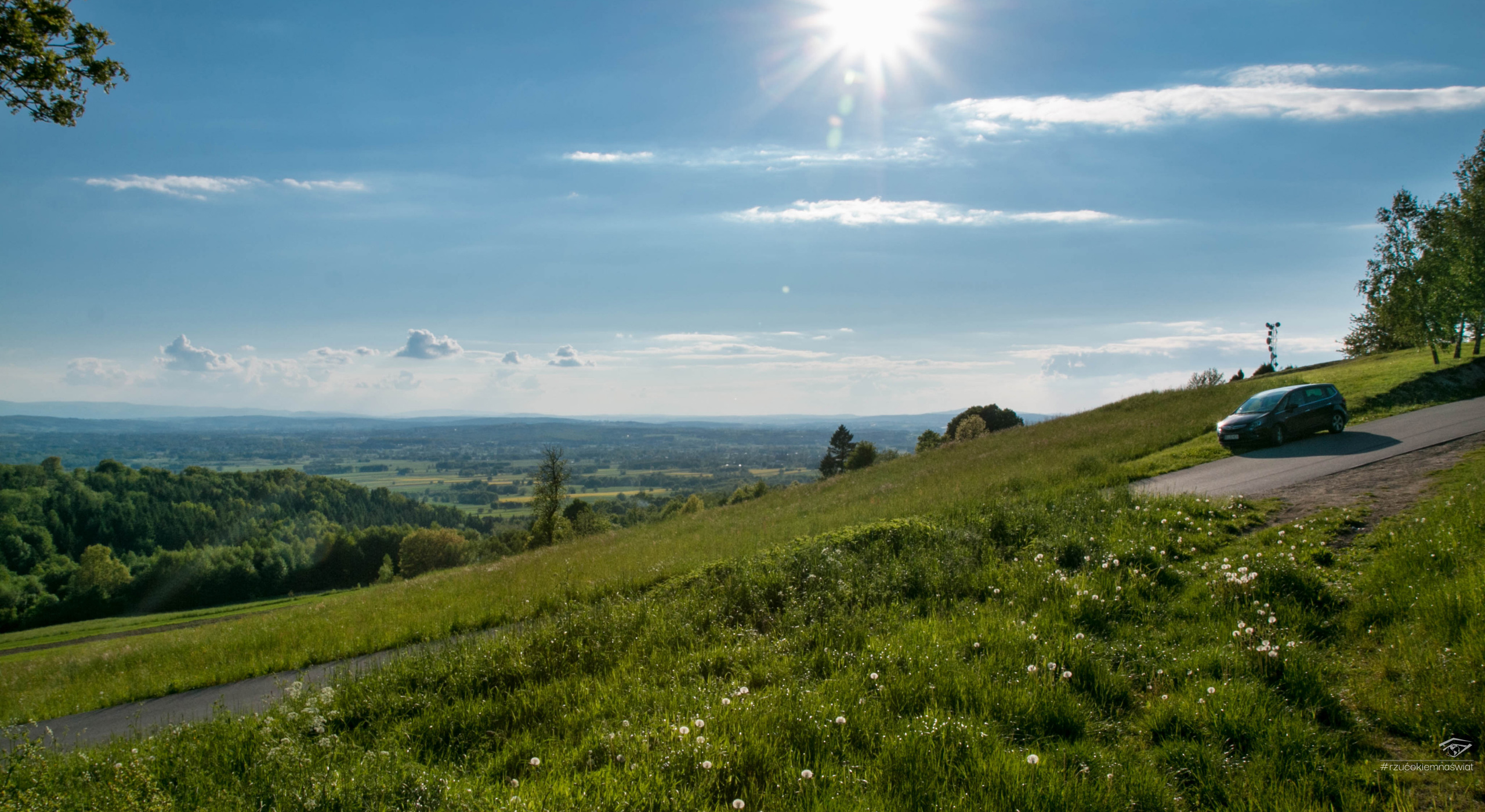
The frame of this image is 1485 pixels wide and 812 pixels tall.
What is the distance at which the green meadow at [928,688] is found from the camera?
12.3ft

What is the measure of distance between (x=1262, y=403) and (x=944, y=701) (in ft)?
68.9

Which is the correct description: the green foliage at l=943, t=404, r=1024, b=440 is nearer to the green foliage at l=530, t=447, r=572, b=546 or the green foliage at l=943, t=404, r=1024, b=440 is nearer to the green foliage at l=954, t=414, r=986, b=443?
the green foliage at l=954, t=414, r=986, b=443

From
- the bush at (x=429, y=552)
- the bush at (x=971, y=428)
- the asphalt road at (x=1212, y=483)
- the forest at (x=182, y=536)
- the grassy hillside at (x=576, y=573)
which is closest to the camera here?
the asphalt road at (x=1212, y=483)

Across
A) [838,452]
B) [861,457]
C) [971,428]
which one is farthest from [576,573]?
[838,452]

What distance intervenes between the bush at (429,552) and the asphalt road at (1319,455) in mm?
84772

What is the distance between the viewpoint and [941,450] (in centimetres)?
3534

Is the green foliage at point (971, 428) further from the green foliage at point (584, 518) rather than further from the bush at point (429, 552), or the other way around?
the bush at point (429, 552)

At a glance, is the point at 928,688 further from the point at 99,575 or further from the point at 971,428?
the point at 99,575

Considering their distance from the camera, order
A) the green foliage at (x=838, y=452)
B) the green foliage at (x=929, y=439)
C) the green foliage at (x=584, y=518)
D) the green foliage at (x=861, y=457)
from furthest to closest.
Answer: the green foliage at (x=838, y=452)
the green foliage at (x=861, y=457)
the green foliage at (x=929, y=439)
the green foliage at (x=584, y=518)

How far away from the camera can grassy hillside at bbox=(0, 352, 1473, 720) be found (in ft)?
32.7

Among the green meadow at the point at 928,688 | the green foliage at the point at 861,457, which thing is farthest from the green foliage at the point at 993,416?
the green meadow at the point at 928,688

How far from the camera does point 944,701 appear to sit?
4.68 m

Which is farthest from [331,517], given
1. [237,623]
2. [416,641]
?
[416,641]

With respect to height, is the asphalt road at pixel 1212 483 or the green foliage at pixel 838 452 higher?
the asphalt road at pixel 1212 483
